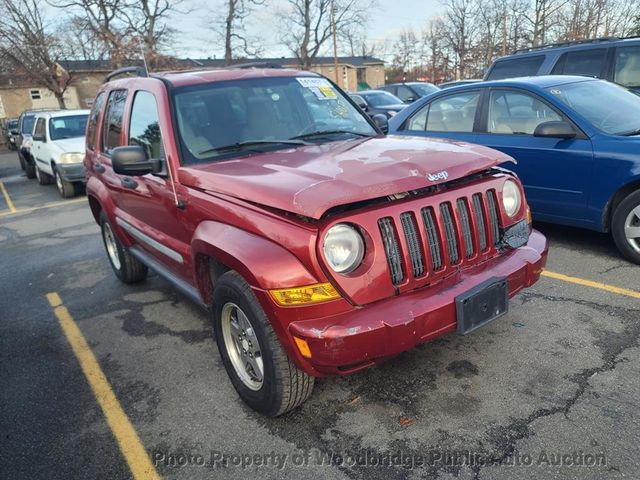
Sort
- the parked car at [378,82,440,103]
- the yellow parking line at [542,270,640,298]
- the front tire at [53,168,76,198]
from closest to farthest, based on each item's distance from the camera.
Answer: the yellow parking line at [542,270,640,298], the front tire at [53,168,76,198], the parked car at [378,82,440,103]

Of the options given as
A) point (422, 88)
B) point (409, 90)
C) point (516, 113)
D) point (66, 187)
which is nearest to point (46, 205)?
point (66, 187)

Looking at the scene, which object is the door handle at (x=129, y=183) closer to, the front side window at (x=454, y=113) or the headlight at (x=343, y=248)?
the headlight at (x=343, y=248)

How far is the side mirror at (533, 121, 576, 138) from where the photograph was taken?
4.54m

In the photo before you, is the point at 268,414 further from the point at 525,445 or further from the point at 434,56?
the point at 434,56

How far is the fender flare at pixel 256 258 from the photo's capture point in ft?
7.51

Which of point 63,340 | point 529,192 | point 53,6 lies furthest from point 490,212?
point 53,6

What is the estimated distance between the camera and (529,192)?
505cm

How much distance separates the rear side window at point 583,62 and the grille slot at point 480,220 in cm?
606

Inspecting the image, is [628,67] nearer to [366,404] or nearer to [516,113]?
[516,113]

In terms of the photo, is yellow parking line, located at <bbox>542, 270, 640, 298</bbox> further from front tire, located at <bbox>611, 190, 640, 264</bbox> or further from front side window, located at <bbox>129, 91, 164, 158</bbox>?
front side window, located at <bbox>129, 91, 164, 158</bbox>

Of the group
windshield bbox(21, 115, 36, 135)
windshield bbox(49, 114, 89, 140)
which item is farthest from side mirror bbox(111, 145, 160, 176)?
windshield bbox(21, 115, 36, 135)

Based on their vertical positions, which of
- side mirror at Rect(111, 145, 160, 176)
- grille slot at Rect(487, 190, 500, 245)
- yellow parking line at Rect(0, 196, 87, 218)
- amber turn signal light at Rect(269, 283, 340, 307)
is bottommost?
yellow parking line at Rect(0, 196, 87, 218)

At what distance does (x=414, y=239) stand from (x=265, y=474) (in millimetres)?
1372

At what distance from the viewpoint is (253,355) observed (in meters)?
2.82
